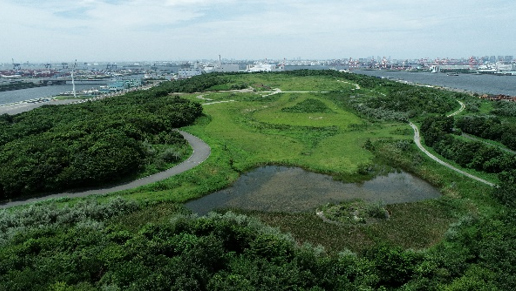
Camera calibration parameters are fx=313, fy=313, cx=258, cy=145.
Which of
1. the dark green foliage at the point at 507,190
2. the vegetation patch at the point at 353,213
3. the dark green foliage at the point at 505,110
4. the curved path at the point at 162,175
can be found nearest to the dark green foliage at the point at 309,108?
the curved path at the point at 162,175

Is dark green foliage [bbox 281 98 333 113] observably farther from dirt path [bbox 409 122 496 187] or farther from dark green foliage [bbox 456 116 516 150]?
dark green foliage [bbox 456 116 516 150]

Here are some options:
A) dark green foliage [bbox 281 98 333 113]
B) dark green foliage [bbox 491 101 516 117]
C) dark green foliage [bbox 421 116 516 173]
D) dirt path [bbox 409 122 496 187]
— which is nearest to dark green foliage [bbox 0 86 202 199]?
dark green foliage [bbox 281 98 333 113]

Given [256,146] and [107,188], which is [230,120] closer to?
[256,146]

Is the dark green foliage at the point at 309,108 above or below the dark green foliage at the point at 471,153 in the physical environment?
above

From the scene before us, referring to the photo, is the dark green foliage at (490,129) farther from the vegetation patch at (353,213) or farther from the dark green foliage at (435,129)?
the vegetation patch at (353,213)

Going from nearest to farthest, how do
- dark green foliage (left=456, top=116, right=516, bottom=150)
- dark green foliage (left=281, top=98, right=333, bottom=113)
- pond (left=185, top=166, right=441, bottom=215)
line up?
pond (left=185, top=166, right=441, bottom=215)
dark green foliage (left=456, top=116, right=516, bottom=150)
dark green foliage (left=281, top=98, right=333, bottom=113)

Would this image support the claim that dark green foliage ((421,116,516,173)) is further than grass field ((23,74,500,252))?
Yes

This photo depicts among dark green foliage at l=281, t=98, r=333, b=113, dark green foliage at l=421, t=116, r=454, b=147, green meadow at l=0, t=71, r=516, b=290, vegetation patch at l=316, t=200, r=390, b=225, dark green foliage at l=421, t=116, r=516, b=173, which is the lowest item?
vegetation patch at l=316, t=200, r=390, b=225

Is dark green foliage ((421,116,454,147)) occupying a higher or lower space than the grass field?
higher
